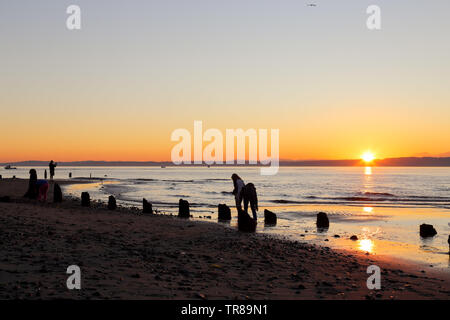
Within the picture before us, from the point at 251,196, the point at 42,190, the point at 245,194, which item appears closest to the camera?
the point at 251,196

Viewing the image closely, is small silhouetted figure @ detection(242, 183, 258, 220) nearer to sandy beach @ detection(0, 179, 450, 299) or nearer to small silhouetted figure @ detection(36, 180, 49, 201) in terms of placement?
sandy beach @ detection(0, 179, 450, 299)

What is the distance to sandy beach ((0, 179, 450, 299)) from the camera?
7137mm

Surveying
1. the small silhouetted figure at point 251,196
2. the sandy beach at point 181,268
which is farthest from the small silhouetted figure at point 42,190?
the small silhouetted figure at point 251,196

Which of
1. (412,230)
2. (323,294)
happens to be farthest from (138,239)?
(412,230)

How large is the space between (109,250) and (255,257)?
11.9 ft

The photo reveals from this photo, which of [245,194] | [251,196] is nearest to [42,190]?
[245,194]

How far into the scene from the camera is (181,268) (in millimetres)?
8914

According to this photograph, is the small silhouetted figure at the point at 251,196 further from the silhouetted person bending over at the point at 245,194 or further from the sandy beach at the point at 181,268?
the sandy beach at the point at 181,268

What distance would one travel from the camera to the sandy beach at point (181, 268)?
7137 millimetres

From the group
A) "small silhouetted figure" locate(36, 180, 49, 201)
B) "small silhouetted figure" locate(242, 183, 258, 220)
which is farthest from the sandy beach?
"small silhouetted figure" locate(36, 180, 49, 201)

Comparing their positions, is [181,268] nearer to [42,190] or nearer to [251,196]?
[251,196]
